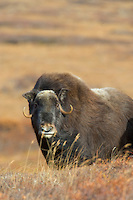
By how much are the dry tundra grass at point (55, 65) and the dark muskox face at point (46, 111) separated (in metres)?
0.65

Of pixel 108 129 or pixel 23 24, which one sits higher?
pixel 108 129

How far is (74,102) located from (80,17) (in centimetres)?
7108

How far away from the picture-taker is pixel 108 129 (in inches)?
300

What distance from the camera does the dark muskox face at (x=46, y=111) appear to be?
664 cm

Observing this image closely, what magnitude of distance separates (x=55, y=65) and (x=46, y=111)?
142 feet

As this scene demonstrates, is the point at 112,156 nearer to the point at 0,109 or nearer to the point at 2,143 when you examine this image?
the point at 2,143

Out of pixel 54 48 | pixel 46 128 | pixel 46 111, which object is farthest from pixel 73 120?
pixel 54 48

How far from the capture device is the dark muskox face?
664 cm

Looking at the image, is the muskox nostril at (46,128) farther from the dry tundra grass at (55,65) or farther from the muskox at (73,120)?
the dry tundra grass at (55,65)

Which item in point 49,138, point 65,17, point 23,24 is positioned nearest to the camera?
point 49,138

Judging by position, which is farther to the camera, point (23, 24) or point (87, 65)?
point (23, 24)

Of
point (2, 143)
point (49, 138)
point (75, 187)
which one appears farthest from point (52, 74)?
point (2, 143)

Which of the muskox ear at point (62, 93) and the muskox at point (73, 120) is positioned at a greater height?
the muskox ear at point (62, 93)

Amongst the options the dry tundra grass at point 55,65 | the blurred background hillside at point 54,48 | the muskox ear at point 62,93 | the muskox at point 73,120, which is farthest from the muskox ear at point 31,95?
the blurred background hillside at point 54,48
